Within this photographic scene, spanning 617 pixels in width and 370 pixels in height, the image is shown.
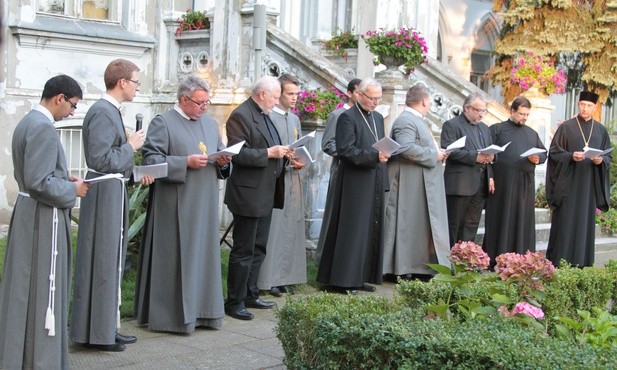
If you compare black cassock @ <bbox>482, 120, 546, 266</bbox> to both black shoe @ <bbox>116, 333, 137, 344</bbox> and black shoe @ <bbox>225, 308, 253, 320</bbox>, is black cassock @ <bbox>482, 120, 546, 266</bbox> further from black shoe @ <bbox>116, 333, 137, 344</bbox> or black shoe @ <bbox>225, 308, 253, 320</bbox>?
black shoe @ <bbox>116, 333, 137, 344</bbox>

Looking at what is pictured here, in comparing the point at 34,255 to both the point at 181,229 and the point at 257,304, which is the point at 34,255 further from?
the point at 257,304

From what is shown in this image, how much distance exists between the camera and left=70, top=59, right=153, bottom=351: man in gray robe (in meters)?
6.79

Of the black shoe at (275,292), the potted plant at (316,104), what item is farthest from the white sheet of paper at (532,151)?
the black shoe at (275,292)

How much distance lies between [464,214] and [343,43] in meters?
6.51

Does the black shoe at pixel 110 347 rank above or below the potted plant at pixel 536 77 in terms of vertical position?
below

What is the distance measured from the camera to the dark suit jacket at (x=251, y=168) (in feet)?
26.6

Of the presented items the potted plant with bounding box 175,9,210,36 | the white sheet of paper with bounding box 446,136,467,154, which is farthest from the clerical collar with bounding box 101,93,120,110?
the potted plant with bounding box 175,9,210,36

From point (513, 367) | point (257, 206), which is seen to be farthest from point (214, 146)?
point (513, 367)

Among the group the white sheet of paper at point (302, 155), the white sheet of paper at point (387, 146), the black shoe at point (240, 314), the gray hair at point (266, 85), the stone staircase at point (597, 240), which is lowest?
the black shoe at point (240, 314)

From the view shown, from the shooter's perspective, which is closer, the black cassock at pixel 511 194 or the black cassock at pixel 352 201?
the black cassock at pixel 352 201

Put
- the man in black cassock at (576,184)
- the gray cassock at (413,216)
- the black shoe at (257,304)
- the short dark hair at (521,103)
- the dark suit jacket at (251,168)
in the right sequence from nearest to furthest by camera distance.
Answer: the dark suit jacket at (251,168) < the black shoe at (257,304) < the gray cassock at (413,216) < the short dark hair at (521,103) < the man in black cassock at (576,184)

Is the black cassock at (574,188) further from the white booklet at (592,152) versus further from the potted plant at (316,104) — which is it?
the potted plant at (316,104)

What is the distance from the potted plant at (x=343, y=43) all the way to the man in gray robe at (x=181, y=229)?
9.18 meters

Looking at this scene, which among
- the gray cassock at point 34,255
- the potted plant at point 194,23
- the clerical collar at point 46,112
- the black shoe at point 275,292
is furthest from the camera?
the potted plant at point 194,23
